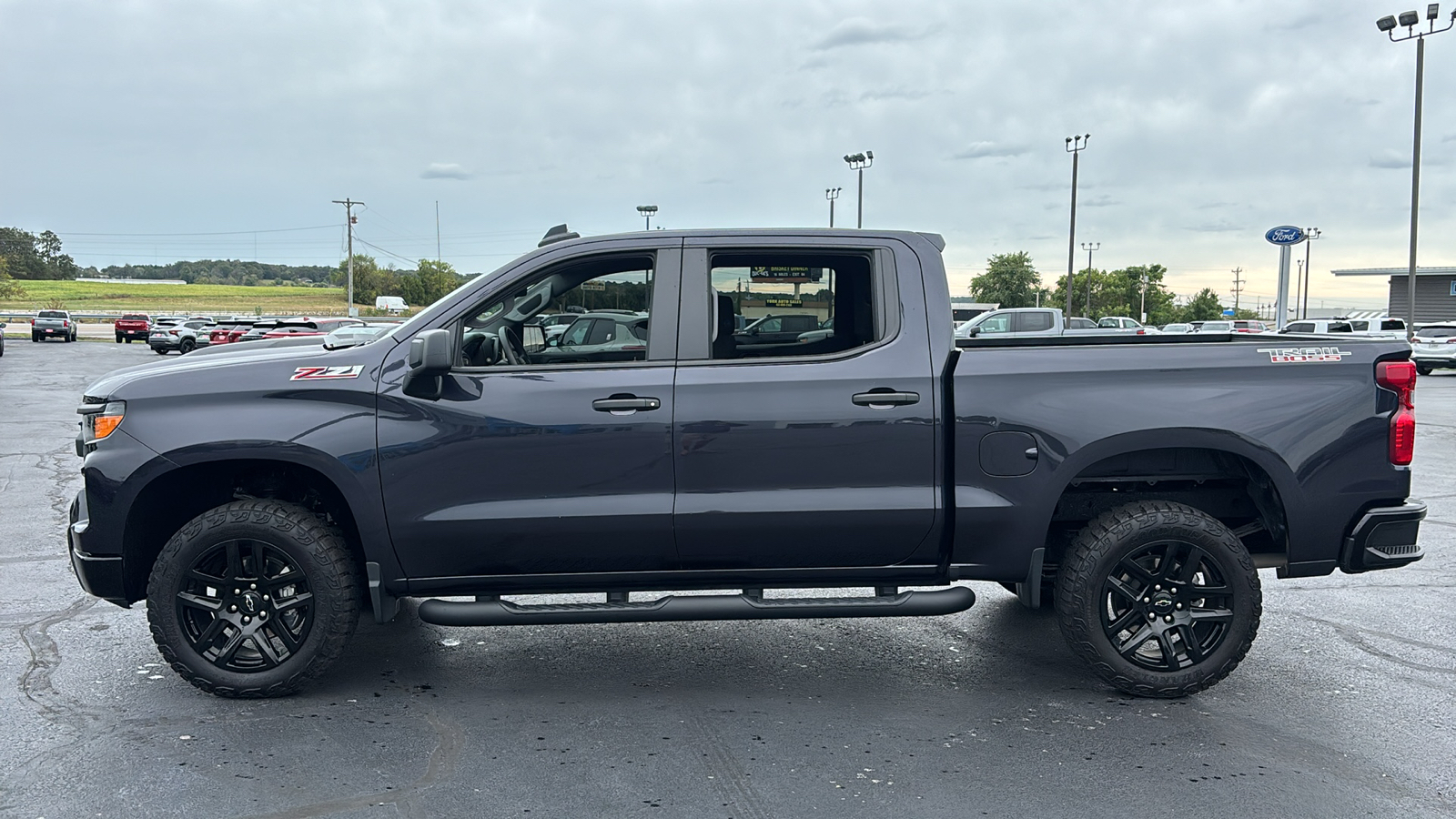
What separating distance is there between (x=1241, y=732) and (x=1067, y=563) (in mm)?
925

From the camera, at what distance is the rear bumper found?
4730 millimetres

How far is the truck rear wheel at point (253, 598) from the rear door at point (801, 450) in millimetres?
1476

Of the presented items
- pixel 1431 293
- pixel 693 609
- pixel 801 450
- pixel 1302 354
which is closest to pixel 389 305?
pixel 1431 293

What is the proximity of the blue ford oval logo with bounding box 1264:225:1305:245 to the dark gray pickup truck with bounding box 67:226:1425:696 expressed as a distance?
33887 millimetres

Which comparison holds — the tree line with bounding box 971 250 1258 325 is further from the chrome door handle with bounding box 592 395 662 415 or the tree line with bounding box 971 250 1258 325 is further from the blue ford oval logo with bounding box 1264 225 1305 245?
the chrome door handle with bounding box 592 395 662 415

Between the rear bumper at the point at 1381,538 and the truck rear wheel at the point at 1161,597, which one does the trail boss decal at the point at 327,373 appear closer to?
the truck rear wheel at the point at 1161,597

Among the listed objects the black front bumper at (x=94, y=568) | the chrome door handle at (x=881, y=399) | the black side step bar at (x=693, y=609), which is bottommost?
the black side step bar at (x=693, y=609)

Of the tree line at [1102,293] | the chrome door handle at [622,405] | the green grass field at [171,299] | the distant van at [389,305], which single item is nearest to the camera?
the chrome door handle at [622,405]

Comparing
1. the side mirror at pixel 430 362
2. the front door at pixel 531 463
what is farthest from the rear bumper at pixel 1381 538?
the side mirror at pixel 430 362

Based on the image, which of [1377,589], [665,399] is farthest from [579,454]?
[1377,589]

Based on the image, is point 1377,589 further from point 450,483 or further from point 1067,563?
point 450,483

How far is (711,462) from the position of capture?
14.9 ft

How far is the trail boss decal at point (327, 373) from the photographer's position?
457 centimetres

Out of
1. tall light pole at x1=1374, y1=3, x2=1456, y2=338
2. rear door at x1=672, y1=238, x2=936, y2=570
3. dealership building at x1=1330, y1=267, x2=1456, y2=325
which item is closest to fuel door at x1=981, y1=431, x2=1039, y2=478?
rear door at x1=672, y1=238, x2=936, y2=570
